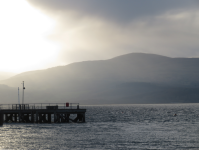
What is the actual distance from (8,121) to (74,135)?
132ft

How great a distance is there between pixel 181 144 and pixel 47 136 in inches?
1022

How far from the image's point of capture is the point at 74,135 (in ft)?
216

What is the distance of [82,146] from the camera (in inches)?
2032

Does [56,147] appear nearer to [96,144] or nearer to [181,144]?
[96,144]

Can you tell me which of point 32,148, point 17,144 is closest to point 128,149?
point 32,148

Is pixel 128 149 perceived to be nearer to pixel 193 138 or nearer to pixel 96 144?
pixel 96 144

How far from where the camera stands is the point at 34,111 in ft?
300

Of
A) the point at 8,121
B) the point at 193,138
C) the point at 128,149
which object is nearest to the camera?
the point at 128,149

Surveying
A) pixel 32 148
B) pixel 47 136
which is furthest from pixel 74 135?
pixel 32 148

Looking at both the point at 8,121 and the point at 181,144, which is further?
the point at 8,121

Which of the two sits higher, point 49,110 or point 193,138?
point 49,110

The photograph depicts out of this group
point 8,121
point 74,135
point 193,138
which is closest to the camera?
point 193,138

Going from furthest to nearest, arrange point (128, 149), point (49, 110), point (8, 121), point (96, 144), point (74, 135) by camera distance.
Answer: point (8, 121), point (49, 110), point (74, 135), point (96, 144), point (128, 149)

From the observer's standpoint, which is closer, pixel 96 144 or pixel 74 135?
pixel 96 144
